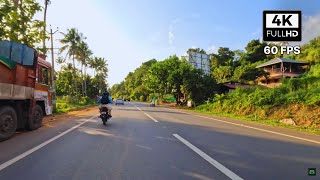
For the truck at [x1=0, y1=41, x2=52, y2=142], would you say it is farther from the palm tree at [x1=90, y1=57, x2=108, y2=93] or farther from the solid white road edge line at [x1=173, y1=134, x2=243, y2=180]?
the palm tree at [x1=90, y1=57, x2=108, y2=93]

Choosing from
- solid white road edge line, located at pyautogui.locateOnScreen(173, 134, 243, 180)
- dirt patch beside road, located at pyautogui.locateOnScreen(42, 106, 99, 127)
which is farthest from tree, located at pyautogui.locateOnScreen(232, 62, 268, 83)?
solid white road edge line, located at pyautogui.locateOnScreen(173, 134, 243, 180)

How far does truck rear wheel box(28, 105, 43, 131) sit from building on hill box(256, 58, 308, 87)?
4613cm

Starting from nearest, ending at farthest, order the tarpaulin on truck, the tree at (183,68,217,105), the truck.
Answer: the truck, the tarpaulin on truck, the tree at (183,68,217,105)

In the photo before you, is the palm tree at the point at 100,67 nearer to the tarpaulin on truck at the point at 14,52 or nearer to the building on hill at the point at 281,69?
the building on hill at the point at 281,69

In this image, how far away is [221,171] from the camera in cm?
652

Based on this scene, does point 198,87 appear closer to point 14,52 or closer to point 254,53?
point 254,53

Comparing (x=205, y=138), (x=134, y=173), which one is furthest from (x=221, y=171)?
(x=205, y=138)

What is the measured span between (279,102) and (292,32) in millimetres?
16619

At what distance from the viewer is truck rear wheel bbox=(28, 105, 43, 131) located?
45.2 ft

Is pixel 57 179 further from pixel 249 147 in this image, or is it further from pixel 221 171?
pixel 249 147

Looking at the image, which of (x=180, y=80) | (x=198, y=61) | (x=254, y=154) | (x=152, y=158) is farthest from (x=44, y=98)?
(x=198, y=61)

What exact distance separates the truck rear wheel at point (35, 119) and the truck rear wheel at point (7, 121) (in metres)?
1.53

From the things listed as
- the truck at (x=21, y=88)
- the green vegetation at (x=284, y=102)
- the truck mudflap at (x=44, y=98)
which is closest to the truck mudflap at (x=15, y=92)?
the truck at (x=21, y=88)

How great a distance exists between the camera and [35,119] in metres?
14.4
